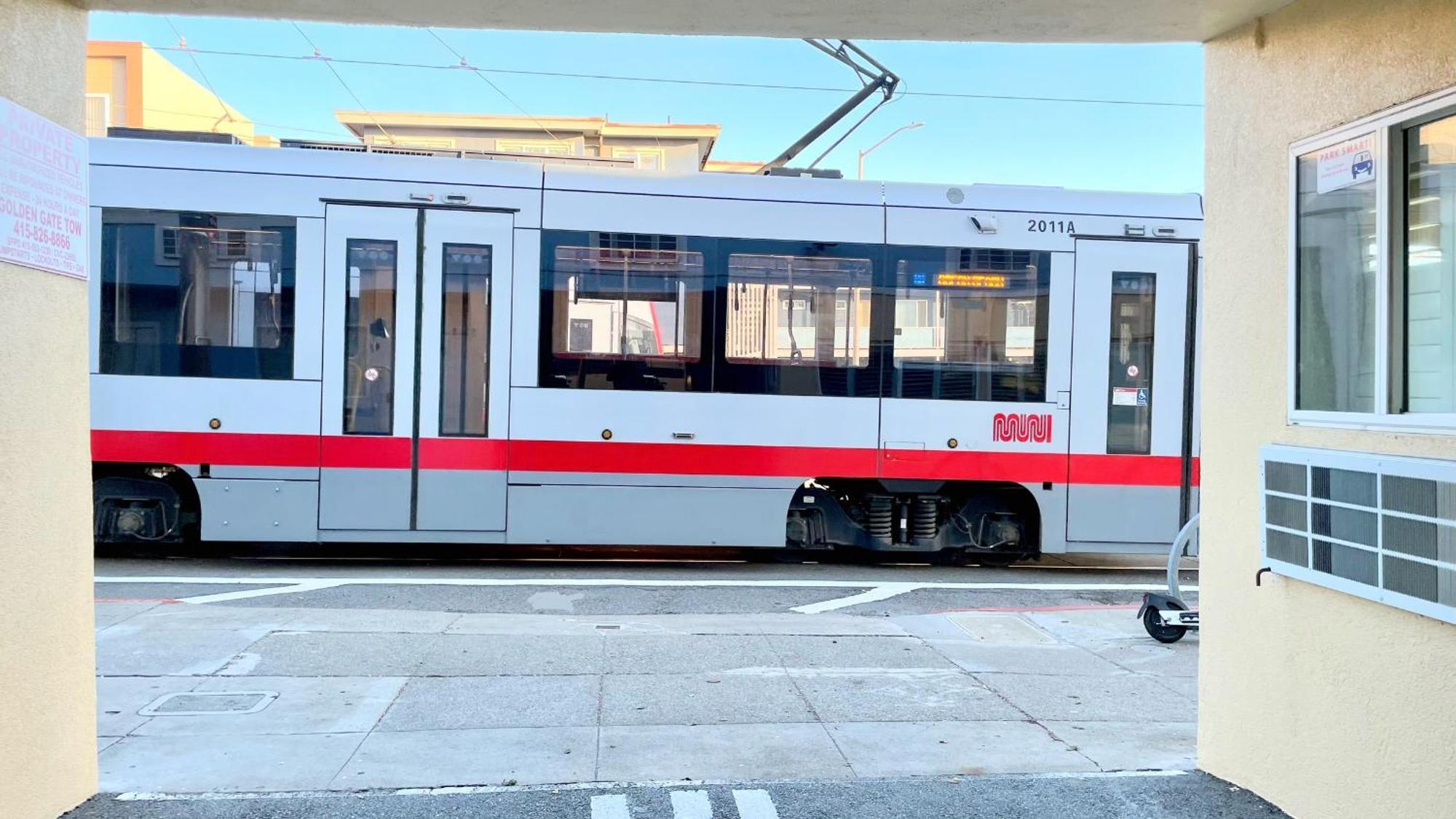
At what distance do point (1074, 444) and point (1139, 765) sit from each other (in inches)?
218

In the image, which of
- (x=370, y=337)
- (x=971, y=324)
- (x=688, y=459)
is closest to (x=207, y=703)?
(x=370, y=337)

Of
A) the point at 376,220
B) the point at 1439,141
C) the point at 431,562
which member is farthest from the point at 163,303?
the point at 1439,141

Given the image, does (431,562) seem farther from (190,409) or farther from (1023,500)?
(1023,500)

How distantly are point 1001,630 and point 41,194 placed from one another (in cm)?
642

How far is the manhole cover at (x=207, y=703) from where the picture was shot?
5.54 meters

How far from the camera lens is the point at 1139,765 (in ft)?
16.1

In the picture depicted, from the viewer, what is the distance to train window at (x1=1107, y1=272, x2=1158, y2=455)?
10180mm

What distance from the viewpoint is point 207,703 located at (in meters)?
5.70

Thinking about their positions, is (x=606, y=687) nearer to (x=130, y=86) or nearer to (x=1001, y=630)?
(x=1001, y=630)

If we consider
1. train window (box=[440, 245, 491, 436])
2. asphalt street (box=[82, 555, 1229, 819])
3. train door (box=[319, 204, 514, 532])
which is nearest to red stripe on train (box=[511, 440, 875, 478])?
train door (box=[319, 204, 514, 532])

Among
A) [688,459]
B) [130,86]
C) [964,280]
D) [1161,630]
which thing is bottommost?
[1161,630]

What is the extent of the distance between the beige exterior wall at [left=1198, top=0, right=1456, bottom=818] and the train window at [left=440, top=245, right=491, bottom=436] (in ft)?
21.5

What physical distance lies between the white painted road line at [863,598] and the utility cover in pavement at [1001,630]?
862 millimetres

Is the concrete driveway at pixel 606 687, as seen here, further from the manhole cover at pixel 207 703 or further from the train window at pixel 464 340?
the train window at pixel 464 340
